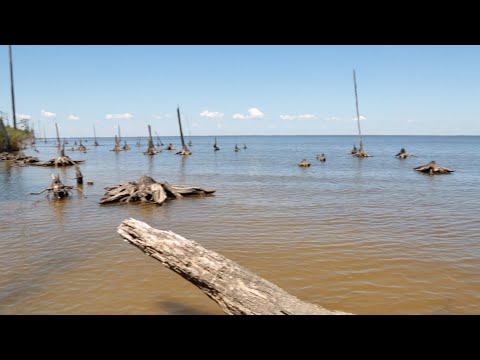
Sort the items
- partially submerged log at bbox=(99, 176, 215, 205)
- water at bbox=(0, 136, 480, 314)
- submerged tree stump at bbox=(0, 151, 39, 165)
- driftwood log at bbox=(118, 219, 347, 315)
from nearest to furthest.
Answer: driftwood log at bbox=(118, 219, 347, 315) → water at bbox=(0, 136, 480, 314) → partially submerged log at bbox=(99, 176, 215, 205) → submerged tree stump at bbox=(0, 151, 39, 165)

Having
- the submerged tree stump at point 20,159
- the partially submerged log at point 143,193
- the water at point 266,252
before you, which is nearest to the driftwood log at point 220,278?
the water at point 266,252

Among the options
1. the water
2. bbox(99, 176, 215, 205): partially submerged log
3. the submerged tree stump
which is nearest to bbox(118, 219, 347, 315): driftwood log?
the water

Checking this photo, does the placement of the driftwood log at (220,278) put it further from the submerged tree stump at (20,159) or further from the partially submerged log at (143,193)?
the submerged tree stump at (20,159)

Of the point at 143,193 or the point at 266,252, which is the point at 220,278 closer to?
the point at 266,252

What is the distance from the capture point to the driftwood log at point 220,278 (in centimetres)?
342

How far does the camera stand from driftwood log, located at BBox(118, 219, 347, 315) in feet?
11.2

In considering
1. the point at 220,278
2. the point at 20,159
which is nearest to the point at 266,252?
the point at 220,278

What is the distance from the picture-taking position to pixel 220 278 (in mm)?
3609

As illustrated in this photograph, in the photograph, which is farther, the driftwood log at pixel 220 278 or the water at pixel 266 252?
the water at pixel 266 252

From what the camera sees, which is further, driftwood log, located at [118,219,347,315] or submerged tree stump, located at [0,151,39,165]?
submerged tree stump, located at [0,151,39,165]

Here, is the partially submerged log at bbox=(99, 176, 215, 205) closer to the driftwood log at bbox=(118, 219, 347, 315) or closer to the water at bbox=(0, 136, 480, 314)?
the water at bbox=(0, 136, 480, 314)

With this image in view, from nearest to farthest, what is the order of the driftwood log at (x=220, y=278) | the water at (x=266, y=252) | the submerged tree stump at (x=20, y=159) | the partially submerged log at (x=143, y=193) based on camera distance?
the driftwood log at (x=220, y=278)
the water at (x=266, y=252)
the partially submerged log at (x=143, y=193)
the submerged tree stump at (x=20, y=159)
